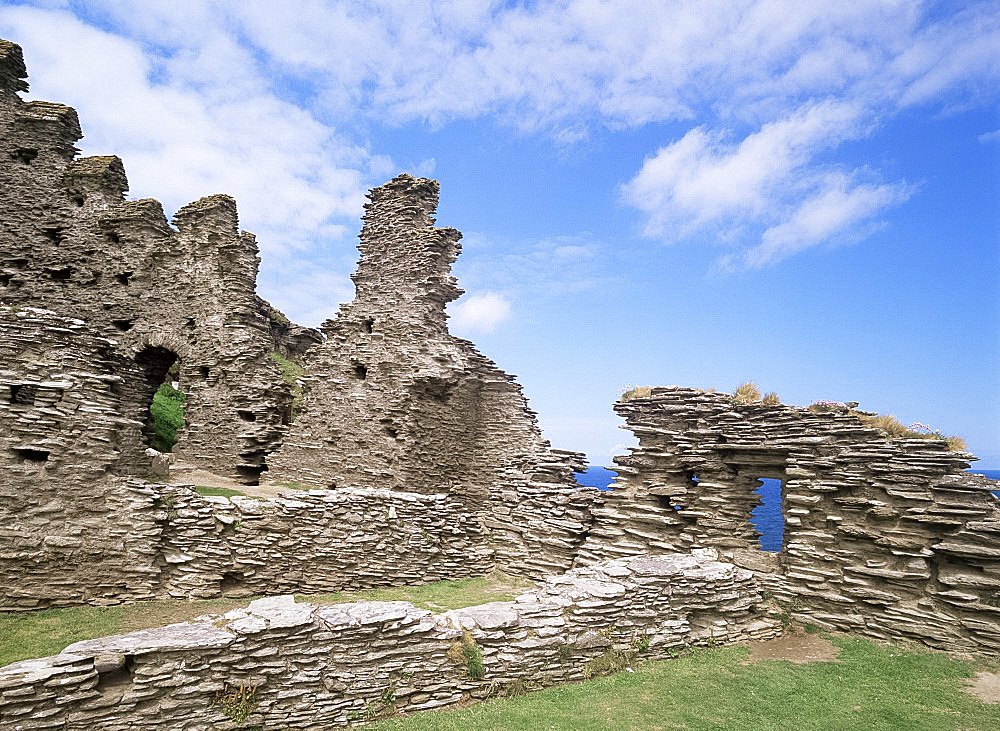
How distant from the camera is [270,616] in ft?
27.2

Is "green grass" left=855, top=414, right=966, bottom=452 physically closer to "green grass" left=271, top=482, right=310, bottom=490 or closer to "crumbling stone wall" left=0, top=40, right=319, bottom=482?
"green grass" left=271, top=482, right=310, bottom=490

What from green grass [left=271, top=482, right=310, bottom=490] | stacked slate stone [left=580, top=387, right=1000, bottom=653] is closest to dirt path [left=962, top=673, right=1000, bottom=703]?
stacked slate stone [left=580, top=387, right=1000, bottom=653]

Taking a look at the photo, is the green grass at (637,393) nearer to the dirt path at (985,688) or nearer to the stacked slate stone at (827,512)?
the stacked slate stone at (827,512)

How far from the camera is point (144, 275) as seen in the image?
2067 centimetres

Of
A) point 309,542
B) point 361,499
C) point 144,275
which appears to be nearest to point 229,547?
point 309,542

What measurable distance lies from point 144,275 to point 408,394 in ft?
41.2

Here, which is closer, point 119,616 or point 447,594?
point 119,616

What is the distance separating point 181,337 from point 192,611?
11.7m

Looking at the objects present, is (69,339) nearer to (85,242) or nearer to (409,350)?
(409,350)

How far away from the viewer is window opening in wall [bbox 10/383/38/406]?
34.2 ft

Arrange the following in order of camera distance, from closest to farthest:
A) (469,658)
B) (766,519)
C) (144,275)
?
(469,658) → (144,275) → (766,519)

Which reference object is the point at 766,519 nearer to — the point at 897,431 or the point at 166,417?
the point at 897,431

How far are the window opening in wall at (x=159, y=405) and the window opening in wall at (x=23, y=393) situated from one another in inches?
356

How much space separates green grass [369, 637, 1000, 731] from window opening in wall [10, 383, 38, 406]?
374 inches
